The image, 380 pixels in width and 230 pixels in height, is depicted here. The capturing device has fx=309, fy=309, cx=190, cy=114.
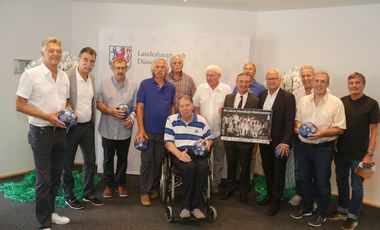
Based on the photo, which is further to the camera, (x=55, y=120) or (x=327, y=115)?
(x=327, y=115)

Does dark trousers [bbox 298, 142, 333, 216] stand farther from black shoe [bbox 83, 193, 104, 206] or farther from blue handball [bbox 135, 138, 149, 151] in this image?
black shoe [bbox 83, 193, 104, 206]

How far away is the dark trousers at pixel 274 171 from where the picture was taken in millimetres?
3396

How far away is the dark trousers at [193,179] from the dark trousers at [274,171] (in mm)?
762

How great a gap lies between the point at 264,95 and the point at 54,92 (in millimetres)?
2188

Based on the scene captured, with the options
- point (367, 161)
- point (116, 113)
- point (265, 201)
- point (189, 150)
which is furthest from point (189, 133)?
point (367, 161)

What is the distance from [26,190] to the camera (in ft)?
12.6

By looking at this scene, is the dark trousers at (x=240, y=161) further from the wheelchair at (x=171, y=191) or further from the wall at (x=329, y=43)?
the wall at (x=329, y=43)

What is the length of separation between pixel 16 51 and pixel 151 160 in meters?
2.56

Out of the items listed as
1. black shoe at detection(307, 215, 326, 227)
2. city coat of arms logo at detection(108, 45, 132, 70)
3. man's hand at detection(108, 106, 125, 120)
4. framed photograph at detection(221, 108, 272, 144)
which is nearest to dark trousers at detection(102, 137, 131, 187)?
man's hand at detection(108, 106, 125, 120)

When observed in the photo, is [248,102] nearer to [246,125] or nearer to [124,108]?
[246,125]

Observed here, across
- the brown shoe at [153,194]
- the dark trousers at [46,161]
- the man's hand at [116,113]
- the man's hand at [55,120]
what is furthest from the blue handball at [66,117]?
the brown shoe at [153,194]

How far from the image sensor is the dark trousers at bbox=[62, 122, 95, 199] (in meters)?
3.22

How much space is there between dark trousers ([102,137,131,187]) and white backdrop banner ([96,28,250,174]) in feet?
2.72

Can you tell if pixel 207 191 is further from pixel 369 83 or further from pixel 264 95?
pixel 369 83
